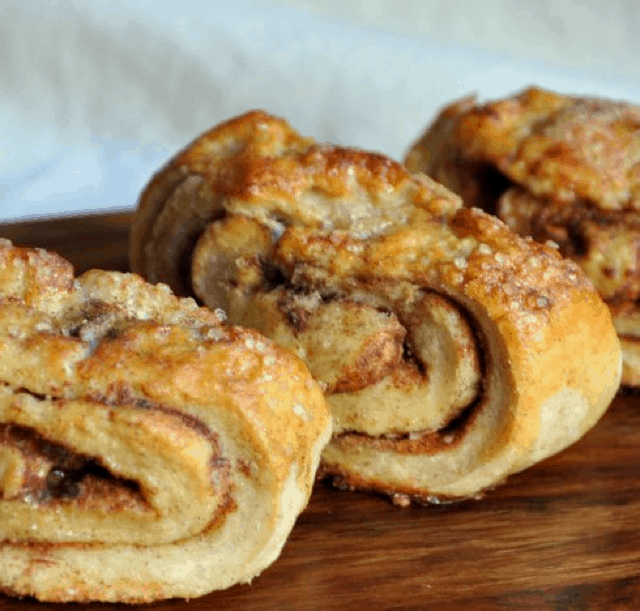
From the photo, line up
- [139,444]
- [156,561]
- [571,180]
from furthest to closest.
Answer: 1. [571,180]
2. [156,561]
3. [139,444]

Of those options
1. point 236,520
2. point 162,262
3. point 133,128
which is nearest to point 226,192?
point 162,262

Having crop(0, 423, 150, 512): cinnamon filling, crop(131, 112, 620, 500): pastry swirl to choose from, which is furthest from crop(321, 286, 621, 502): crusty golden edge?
crop(0, 423, 150, 512): cinnamon filling

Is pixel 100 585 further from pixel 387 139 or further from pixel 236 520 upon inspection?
pixel 387 139

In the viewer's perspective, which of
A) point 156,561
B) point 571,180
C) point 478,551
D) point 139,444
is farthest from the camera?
point 571,180

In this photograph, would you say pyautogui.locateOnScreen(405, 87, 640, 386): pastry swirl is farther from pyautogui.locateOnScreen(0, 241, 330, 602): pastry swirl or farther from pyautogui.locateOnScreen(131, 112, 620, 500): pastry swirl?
pyautogui.locateOnScreen(0, 241, 330, 602): pastry swirl

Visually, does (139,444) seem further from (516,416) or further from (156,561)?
(516,416)

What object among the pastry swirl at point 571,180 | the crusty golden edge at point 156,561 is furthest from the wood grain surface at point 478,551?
the pastry swirl at point 571,180

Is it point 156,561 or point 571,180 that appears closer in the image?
point 156,561

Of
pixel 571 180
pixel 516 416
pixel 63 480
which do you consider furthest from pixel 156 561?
pixel 571 180
